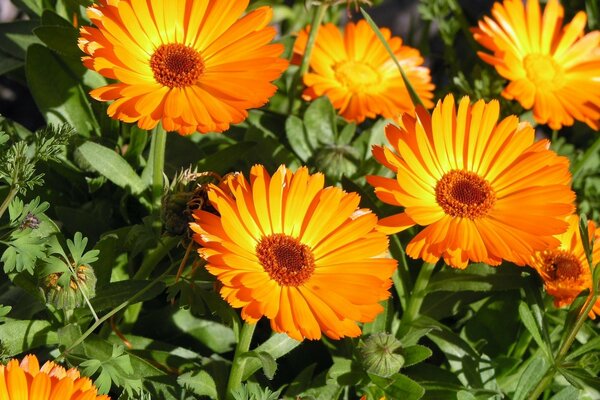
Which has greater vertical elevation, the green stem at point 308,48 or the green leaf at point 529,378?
the green stem at point 308,48

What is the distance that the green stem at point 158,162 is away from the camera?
170 cm

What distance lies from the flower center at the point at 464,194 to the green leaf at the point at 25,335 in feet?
2.68

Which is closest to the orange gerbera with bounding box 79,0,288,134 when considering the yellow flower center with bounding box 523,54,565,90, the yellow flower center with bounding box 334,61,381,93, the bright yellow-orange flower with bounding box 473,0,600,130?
the yellow flower center with bounding box 334,61,381,93

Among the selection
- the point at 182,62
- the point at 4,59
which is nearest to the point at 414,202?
the point at 182,62

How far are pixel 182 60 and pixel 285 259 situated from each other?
48 cm

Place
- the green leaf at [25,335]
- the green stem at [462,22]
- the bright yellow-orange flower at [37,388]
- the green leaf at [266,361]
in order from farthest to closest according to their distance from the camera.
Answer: the green stem at [462,22], the green leaf at [25,335], the green leaf at [266,361], the bright yellow-orange flower at [37,388]

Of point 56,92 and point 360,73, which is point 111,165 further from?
Result: point 360,73

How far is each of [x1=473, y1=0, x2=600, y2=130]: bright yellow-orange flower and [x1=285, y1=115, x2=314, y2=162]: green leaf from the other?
1.72ft

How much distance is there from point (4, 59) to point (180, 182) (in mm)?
945

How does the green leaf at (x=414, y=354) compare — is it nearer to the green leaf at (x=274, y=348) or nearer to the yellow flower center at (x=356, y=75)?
the green leaf at (x=274, y=348)

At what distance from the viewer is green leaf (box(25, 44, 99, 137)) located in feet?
6.54

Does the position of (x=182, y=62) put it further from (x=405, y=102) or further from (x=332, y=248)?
(x=405, y=102)

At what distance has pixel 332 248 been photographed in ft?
5.21

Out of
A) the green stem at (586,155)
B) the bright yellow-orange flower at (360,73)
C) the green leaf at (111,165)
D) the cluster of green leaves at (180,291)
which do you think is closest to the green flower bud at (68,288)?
the cluster of green leaves at (180,291)
